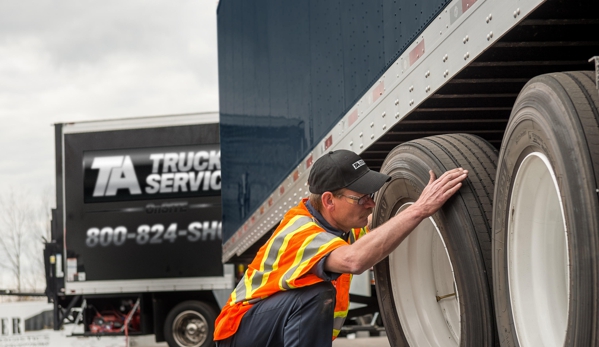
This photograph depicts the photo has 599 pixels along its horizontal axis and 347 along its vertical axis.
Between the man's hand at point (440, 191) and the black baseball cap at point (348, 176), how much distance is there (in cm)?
37

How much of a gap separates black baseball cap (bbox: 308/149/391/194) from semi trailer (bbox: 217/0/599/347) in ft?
0.44

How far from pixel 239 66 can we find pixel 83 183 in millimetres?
7121

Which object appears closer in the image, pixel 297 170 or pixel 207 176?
pixel 297 170

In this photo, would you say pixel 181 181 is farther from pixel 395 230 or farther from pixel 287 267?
pixel 395 230

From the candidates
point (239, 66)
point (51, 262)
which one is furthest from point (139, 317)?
point (239, 66)

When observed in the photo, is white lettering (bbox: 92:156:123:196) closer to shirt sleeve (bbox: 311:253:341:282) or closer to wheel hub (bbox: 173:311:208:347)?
wheel hub (bbox: 173:311:208:347)

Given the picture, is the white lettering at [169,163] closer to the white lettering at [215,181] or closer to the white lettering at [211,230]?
the white lettering at [215,181]

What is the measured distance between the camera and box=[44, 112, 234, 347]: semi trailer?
13969 mm

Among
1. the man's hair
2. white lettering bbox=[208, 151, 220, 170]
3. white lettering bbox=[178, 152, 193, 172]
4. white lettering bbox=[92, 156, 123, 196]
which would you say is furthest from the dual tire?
white lettering bbox=[92, 156, 123, 196]

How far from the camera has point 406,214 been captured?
3.18 meters

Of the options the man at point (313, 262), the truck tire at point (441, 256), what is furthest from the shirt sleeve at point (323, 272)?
the truck tire at point (441, 256)

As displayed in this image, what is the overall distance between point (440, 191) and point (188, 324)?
11.4 meters

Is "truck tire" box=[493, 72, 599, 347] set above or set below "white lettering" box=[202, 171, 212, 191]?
below

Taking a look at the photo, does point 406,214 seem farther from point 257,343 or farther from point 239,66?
point 239,66
